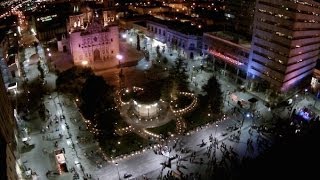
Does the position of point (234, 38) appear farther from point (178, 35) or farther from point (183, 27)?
point (183, 27)

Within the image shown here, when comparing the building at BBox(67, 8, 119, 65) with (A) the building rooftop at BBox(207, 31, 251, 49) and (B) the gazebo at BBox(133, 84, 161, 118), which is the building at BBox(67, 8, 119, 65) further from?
(B) the gazebo at BBox(133, 84, 161, 118)

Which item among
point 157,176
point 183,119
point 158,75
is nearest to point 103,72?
point 158,75

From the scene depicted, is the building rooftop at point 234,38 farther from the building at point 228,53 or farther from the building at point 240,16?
the building at point 240,16

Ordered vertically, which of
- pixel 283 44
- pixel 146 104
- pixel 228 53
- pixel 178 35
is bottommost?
pixel 146 104

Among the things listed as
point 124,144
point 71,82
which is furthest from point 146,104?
point 71,82

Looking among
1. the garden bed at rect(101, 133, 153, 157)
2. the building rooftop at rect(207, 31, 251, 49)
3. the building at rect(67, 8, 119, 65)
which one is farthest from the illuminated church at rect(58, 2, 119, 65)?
the garden bed at rect(101, 133, 153, 157)

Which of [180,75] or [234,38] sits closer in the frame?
[180,75]

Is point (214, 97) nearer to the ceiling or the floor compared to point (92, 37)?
nearer to the floor
